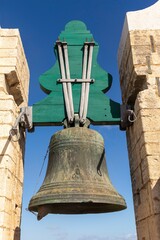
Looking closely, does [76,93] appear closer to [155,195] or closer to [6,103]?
[6,103]

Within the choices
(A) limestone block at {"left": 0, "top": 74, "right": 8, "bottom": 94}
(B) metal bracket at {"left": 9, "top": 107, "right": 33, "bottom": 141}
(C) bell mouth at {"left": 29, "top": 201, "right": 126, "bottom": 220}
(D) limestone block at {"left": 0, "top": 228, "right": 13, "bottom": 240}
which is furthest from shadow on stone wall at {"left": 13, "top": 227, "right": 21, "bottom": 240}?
(A) limestone block at {"left": 0, "top": 74, "right": 8, "bottom": 94}

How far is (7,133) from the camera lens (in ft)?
13.5

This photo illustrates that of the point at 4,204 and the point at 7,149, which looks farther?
the point at 7,149

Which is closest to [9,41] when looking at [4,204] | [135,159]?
[4,204]

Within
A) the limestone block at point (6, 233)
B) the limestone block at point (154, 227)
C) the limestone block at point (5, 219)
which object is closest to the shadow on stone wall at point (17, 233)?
the limestone block at point (6, 233)

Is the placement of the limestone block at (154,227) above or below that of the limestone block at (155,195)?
below

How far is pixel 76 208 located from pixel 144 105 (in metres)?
1.72

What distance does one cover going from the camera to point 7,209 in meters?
3.82

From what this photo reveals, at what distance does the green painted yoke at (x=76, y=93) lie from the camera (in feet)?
15.4

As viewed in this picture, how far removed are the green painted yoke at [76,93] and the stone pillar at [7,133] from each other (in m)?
0.44

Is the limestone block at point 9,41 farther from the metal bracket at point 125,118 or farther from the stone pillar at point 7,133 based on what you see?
the metal bracket at point 125,118

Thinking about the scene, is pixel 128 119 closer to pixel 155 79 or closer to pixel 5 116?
pixel 155 79

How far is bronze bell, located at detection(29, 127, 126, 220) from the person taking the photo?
3361 mm

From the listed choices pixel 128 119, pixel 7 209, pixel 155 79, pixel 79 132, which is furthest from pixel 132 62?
pixel 7 209
